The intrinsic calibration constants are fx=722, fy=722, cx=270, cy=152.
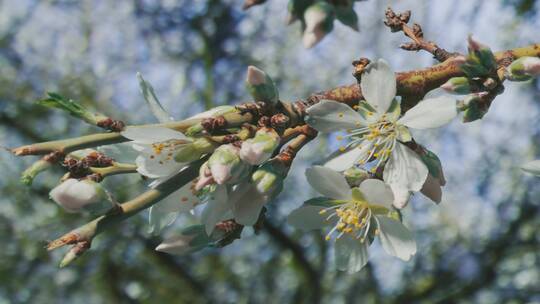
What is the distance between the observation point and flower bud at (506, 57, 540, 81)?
1008 mm

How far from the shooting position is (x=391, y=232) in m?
1.18

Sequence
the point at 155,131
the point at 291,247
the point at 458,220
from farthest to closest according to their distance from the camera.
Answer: the point at 458,220 → the point at 291,247 → the point at 155,131

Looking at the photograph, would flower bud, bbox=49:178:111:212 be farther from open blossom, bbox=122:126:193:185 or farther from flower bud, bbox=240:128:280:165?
flower bud, bbox=240:128:280:165

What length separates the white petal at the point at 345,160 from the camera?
1111 millimetres

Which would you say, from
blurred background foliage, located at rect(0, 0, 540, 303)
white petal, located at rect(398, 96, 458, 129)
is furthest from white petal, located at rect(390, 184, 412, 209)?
blurred background foliage, located at rect(0, 0, 540, 303)

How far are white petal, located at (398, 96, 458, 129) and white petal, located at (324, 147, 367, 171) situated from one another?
12cm

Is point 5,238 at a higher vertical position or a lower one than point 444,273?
higher

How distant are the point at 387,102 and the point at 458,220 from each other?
5349mm

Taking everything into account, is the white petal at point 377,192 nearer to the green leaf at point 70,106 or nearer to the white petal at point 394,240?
the white petal at point 394,240

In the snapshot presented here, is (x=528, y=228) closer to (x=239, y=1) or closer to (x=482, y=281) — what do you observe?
(x=482, y=281)

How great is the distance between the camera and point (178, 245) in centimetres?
117

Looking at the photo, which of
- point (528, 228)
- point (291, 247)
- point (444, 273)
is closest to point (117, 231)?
point (291, 247)

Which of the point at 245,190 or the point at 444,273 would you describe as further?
the point at 444,273

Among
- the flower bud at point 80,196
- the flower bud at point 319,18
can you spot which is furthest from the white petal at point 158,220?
the flower bud at point 319,18
